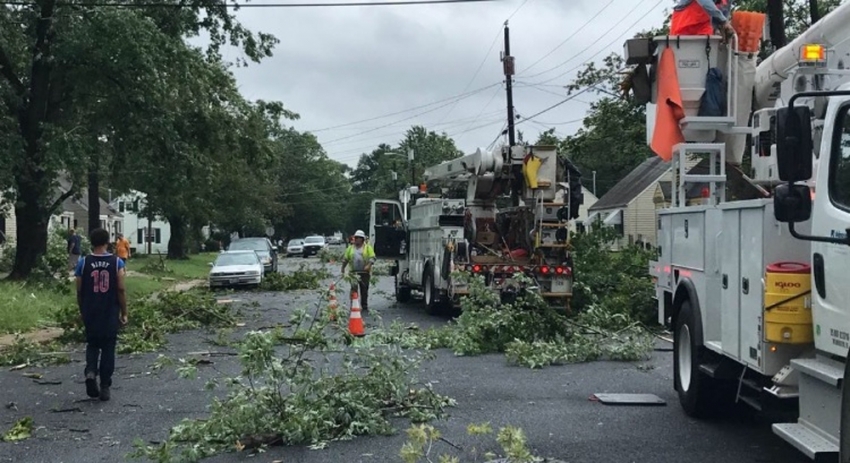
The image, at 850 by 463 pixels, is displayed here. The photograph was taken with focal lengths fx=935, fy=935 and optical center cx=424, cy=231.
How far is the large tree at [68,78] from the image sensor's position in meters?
22.1

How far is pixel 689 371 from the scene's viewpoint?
8.57 metres

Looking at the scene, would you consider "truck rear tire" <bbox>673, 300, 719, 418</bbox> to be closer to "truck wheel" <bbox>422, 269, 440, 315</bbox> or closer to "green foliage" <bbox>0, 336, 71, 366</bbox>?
"green foliage" <bbox>0, 336, 71, 366</bbox>

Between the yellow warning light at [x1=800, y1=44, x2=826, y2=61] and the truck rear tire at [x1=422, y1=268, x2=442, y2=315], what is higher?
the yellow warning light at [x1=800, y1=44, x2=826, y2=61]

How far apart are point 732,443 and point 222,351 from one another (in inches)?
347

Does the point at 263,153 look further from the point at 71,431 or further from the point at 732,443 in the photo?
the point at 732,443

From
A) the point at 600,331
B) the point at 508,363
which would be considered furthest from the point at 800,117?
the point at 600,331

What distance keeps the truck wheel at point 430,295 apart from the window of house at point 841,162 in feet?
45.2

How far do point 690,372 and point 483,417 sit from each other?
193cm

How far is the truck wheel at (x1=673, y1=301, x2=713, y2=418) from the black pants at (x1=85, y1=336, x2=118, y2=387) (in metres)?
5.90

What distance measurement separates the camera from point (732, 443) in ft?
25.2

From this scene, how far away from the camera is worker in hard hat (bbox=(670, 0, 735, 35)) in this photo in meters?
8.90

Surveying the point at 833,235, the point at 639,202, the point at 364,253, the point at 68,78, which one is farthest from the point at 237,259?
the point at 639,202

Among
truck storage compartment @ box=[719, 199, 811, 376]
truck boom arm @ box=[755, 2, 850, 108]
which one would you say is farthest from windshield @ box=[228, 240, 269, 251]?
truck storage compartment @ box=[719, 199, 811, 376]

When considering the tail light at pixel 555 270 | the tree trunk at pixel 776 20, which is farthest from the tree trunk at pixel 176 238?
the tree trunk at pixel 776 20
